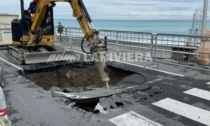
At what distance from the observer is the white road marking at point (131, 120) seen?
4.65m

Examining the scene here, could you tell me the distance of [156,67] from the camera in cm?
952

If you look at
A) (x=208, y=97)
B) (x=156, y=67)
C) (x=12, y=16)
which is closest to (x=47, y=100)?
(x=208, y=97)

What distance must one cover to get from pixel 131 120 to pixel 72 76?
5.59m

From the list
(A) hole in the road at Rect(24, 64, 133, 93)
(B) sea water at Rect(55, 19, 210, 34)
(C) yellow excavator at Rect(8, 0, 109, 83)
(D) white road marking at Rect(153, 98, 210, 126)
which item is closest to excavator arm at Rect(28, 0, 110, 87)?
(C) yellow excavator at Rect(8, 0, 109, 83)

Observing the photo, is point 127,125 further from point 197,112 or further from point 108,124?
point 197,112

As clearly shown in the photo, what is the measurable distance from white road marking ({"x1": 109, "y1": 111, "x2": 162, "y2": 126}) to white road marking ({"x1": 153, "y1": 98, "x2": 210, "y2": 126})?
916mm

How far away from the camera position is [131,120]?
481 centimetres

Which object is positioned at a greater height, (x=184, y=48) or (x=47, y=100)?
(x=184, y=48)

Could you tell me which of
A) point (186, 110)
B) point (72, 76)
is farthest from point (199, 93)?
point (72, 76)

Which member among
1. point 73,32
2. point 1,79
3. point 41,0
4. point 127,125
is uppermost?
point 41,0

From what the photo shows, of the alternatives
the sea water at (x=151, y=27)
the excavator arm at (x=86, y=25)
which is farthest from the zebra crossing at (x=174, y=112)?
the sea water at (x=151, y=27)

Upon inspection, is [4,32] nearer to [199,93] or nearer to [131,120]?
[131,120]

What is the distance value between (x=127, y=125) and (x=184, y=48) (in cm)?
752

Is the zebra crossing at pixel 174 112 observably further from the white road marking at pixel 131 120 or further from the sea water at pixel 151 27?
the sea water at pixel 151 27
